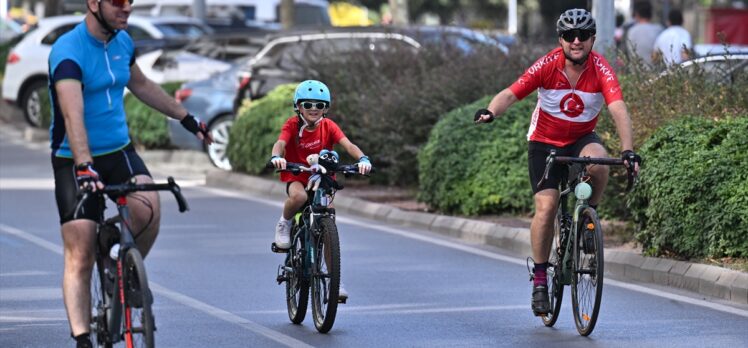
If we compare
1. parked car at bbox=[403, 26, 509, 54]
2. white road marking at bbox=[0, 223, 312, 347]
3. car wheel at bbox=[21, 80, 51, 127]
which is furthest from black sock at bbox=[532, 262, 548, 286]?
car wheel at bbox=[21, 80, 51, 127]

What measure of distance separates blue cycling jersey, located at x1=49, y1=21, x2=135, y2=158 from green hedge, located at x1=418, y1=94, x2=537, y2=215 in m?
7.88

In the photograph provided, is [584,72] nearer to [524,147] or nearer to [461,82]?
[524,147]

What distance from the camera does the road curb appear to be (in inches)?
428

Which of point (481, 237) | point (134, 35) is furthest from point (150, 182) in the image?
point (134, 35)

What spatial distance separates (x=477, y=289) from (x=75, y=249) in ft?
14.4

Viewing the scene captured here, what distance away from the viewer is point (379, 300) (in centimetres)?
1079

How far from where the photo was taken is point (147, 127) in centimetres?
2342

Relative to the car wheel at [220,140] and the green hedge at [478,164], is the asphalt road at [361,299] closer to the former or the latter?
the green hedge at [478,164]

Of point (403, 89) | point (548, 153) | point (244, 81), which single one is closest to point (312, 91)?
point (548, 153)

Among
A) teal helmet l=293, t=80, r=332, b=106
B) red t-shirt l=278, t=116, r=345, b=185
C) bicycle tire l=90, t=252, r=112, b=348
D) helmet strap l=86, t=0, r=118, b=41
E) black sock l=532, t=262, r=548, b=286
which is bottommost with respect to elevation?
black sock l=532, t=262, r=548, b=286

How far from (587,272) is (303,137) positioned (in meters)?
1.77

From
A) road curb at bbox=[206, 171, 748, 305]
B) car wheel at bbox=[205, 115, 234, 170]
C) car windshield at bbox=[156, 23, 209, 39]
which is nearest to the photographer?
road curb at bbox=[206, 171, 748, 305]

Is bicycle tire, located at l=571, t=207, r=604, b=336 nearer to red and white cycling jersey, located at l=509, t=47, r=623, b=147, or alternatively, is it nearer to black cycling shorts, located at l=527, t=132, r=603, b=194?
black cycling shorts, located at l=527, t=132, r=603, b=194

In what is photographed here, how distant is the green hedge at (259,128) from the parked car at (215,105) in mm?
1532
